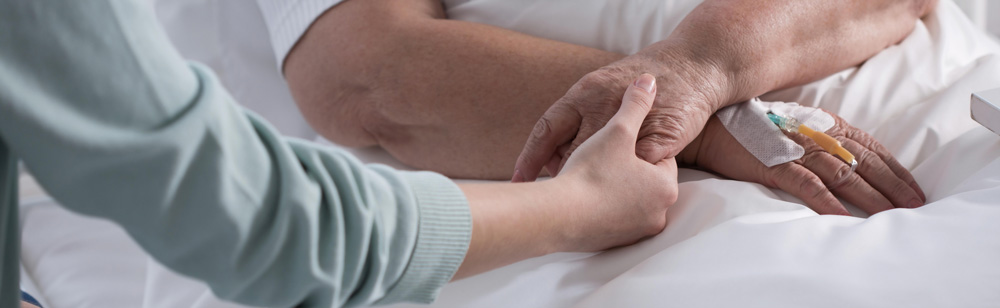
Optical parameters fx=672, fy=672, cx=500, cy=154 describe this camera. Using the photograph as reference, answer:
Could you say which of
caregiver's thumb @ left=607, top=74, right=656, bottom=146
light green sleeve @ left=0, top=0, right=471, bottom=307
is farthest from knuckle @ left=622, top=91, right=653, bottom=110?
light green sleeve @ left=0, top=0, right=471, bottom=307

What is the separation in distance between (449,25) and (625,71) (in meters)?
0.39

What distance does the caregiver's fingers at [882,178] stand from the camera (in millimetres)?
929

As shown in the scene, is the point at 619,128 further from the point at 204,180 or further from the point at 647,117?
the point at 204,180

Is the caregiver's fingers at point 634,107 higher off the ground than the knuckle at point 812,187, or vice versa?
the caregiver's fingers at point 634,107

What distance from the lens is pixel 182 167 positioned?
42cm

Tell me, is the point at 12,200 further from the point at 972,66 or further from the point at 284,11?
the point at 972,66

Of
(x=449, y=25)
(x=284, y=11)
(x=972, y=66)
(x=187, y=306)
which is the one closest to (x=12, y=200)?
(x=187, y=306)

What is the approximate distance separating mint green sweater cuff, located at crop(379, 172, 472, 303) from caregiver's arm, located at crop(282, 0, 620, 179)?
0.57m

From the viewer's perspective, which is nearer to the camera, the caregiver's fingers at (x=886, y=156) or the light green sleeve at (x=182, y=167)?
the light green sleeve at (x=182, y=167)

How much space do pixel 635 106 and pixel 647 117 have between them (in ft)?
0.29

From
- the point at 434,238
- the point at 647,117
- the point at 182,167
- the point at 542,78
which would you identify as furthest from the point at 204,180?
the point at 542,78

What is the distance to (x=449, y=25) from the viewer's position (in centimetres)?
126

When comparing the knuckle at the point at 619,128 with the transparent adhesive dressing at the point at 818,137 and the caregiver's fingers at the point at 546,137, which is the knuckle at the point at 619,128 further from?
the transparent adhesive dressing at the point at 818,137

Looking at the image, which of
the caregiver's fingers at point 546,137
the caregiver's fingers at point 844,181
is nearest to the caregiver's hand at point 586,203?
the caregiver's fingers at point 546,137
